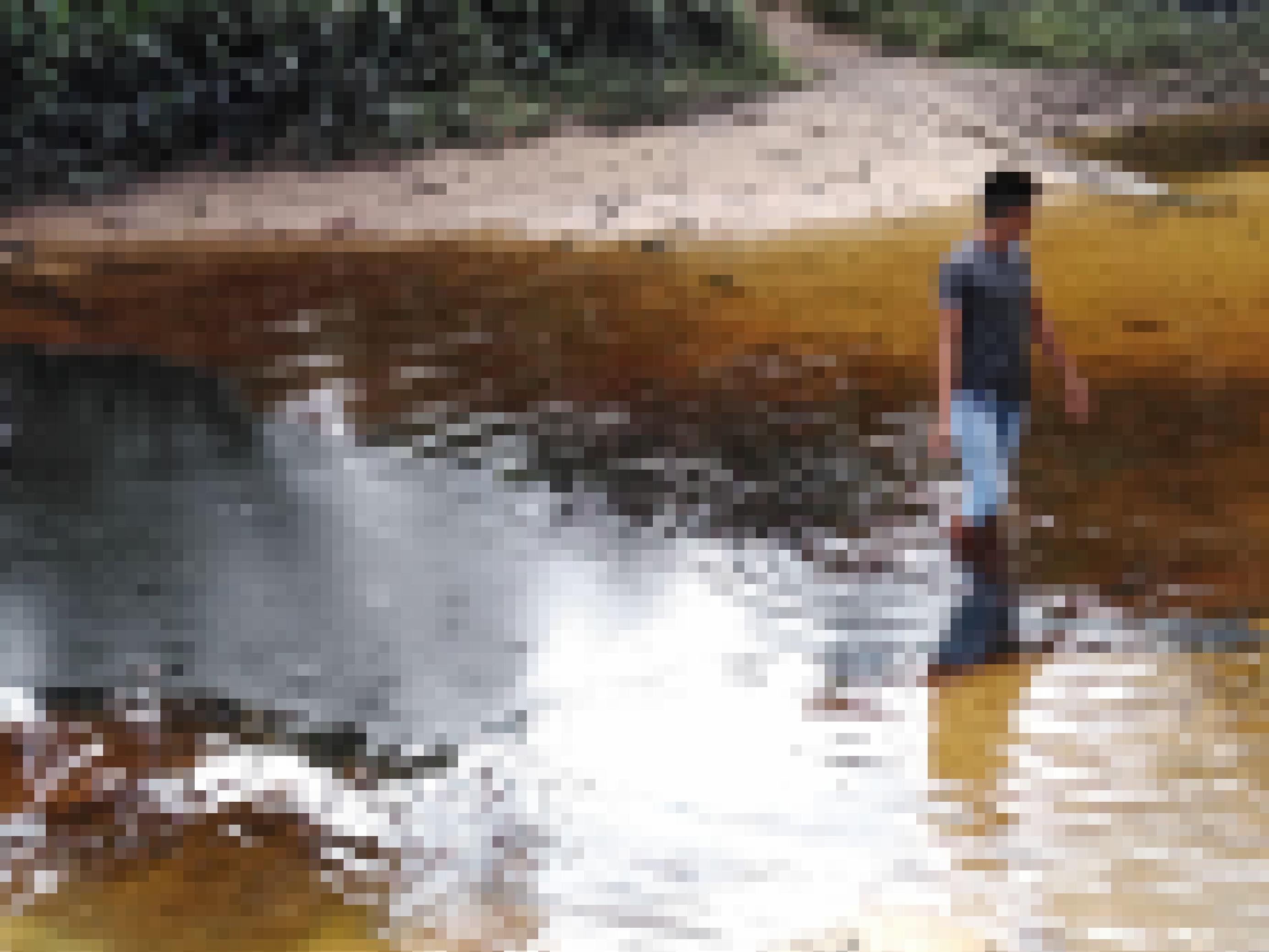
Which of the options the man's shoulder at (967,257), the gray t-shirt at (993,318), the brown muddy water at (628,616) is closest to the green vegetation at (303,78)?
the brown muddy water at (628,616)

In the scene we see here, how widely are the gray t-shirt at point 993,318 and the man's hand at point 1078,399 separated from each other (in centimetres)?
62

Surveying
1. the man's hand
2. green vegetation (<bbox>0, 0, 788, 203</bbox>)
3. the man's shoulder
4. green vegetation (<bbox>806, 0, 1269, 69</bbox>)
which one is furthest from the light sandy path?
the man's shoulder

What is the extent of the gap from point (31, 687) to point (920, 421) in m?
3.93

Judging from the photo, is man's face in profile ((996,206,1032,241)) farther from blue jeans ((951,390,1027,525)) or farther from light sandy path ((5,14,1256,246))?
→ light sandy path ((5,14,1256,246))

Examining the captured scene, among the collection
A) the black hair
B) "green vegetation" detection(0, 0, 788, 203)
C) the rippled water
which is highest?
"green vegetation" detection(0, 0, 788, 203)

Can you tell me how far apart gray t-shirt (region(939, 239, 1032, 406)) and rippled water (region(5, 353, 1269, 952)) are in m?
0.83

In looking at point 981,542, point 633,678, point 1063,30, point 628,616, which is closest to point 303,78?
point 1063,30

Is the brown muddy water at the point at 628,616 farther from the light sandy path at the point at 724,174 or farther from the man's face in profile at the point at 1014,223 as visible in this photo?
the man's face in profile at the point at 1014,223

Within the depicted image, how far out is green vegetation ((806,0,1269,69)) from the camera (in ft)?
35.6

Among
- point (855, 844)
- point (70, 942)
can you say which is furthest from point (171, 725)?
point (855, 844)

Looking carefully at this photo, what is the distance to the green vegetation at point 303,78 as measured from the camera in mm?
11773

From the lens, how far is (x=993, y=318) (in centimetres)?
440

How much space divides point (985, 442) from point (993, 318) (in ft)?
1.22

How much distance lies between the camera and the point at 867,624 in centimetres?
488
